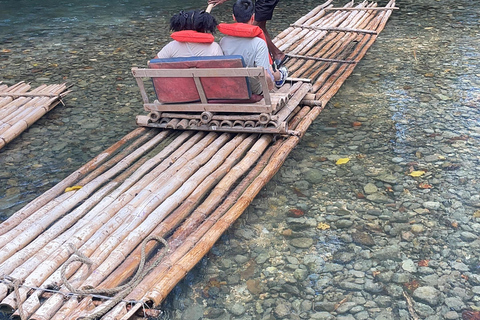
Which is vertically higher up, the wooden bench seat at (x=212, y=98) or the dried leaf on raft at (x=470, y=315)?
the wooden bench seat at (x=212, y=98)

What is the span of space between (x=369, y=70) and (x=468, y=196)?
375 centimetres

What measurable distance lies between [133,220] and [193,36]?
212 cm

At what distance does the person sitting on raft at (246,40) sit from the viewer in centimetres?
499

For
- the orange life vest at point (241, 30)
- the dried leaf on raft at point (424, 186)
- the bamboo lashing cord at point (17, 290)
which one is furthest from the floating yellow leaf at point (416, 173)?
the bamboo lashing cord at point (17, 290)

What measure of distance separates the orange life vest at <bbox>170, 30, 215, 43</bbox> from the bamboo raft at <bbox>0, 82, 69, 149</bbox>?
251 centimetres

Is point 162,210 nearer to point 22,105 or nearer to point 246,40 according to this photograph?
point 246,40

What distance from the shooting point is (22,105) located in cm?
662

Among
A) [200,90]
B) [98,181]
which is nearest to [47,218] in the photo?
[98,181]

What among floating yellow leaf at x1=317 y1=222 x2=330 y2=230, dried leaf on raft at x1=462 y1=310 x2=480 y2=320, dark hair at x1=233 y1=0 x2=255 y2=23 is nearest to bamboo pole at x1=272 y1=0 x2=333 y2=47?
dark hair at x1=233 y1=0 x2=255 y2=23

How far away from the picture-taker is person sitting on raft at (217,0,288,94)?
16.4 ft

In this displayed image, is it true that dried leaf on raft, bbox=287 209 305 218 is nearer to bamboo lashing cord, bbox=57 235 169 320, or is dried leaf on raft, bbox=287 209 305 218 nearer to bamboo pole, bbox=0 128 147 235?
bamboo lashing cord, bbox=57 235 169 320

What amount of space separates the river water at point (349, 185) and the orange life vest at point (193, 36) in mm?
1607

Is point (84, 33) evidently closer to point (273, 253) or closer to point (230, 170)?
point (230, 170)

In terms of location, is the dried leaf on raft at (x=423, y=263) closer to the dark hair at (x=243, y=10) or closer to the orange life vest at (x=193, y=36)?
the orange life vest at (x=193, y=36)
